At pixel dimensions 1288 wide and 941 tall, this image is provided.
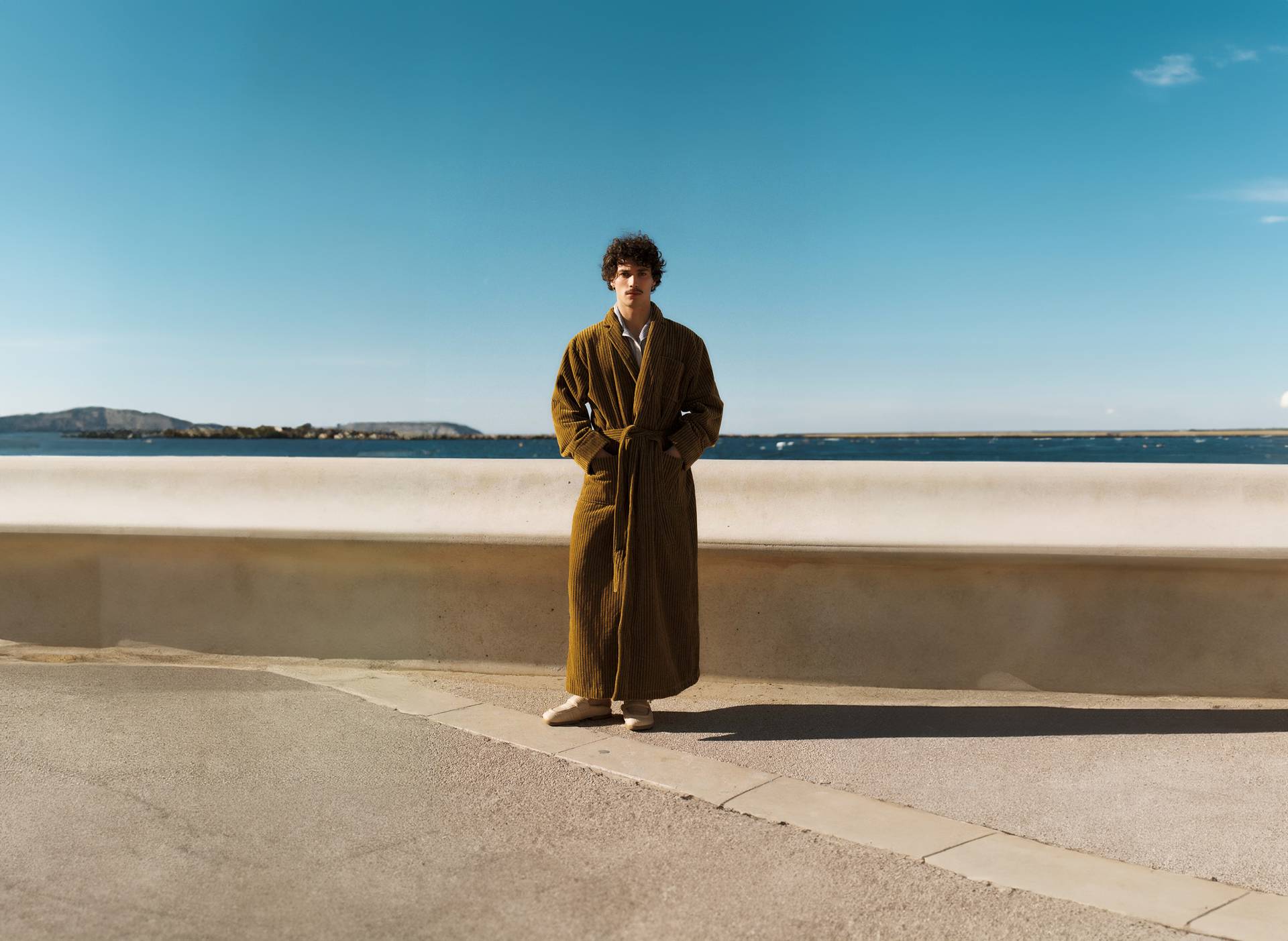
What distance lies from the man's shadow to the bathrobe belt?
74 cm

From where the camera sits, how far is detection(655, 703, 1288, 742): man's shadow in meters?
4.31

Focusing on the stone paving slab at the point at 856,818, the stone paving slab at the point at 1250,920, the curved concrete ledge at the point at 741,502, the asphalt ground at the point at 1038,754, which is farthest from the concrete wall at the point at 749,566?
the stone paving slab at the point at 1250,920

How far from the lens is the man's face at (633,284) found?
4.54m

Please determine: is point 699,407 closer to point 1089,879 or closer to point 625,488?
point 625,488

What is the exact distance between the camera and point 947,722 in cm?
449

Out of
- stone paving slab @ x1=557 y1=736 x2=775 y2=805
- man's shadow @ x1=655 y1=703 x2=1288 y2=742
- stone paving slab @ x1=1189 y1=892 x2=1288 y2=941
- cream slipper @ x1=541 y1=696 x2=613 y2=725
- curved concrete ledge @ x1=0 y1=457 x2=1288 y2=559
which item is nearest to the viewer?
stone paving slab @ x1=1189 y1=892 x2=1288 y2=941

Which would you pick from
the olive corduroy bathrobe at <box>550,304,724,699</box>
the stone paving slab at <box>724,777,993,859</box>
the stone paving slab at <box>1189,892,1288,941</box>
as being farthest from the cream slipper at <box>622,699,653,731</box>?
the stone paving slab at <box>1189,892,1288,941</box>

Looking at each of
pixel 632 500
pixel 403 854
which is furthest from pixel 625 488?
pixel 403 854

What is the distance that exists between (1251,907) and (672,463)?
2.58 m

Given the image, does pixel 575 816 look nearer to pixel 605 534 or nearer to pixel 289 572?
pixel 605 534

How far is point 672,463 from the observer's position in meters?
4.48

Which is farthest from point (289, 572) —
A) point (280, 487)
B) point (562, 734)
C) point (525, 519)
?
point (562, 734)

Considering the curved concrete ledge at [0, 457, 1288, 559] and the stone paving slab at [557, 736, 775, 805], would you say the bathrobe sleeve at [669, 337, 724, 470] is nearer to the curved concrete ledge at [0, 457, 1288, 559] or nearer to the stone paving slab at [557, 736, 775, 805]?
the curved concrete ledge at [0, 457, 1288, 559]

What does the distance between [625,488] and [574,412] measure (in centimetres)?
41
